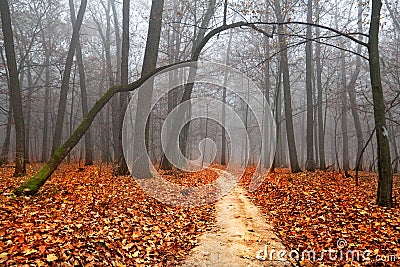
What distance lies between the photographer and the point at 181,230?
Result: 686 cm

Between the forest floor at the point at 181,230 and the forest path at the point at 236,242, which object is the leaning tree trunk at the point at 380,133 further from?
the forest path at the point at 236,242

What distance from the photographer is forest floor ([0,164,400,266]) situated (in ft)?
15.4

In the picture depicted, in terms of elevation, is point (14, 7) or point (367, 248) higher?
point (14, 7)

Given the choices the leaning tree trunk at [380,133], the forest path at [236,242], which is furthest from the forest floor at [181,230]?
the leaning tree trunk at [380,133]

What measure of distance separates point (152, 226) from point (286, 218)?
3.43 m

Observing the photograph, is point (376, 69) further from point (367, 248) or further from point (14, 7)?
point (14, 7)

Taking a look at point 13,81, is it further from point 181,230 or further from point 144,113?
point 181,230

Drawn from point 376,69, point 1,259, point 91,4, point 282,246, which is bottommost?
point 282,246

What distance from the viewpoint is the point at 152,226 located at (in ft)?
21.8

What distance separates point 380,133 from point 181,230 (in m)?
5.65

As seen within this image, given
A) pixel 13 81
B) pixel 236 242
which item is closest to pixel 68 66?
pixel 13 81

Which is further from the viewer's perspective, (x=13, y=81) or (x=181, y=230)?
(x=13, y=81)

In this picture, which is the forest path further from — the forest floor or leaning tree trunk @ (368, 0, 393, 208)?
leaning tree trunk @ (368, 0, 393, 208)

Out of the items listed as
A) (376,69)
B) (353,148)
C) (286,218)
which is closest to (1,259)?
(286,218)
